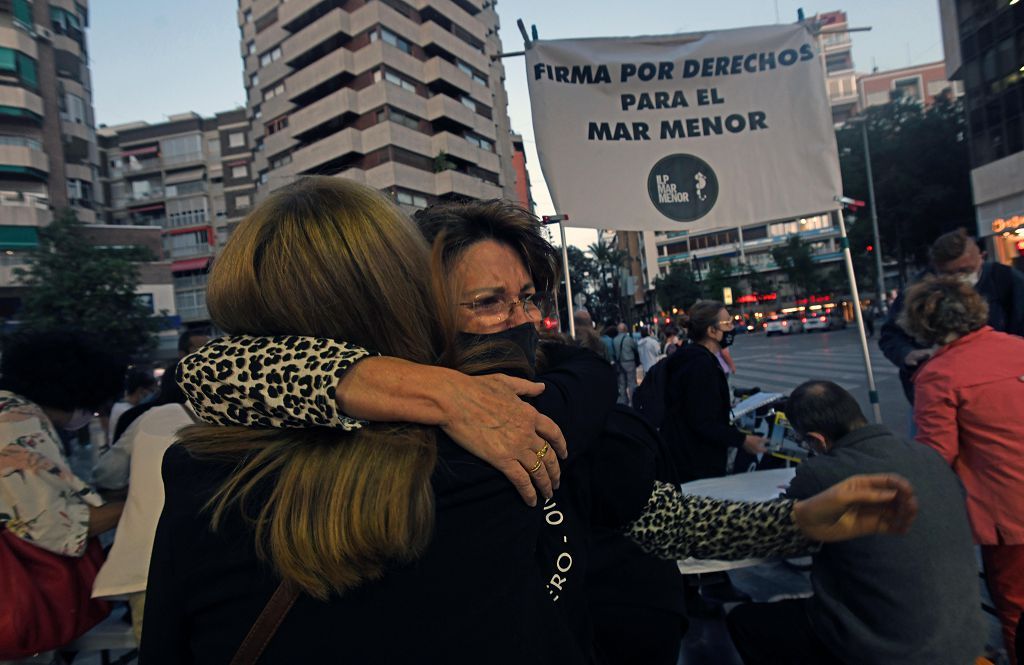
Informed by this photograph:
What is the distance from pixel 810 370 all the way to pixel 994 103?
17.2 meters

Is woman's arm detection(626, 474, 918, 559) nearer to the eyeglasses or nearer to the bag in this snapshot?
the eyeglasses

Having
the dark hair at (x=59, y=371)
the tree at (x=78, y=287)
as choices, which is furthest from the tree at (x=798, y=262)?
the dark hair at (x=59, y=371)

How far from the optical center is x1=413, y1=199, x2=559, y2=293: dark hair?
1.69 metres

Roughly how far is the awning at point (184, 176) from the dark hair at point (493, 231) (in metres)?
66.8

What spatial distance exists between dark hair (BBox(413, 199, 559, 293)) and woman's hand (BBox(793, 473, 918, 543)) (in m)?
0.98

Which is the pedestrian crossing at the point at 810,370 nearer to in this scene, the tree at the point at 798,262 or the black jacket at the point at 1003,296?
the black jacket at the point at 1003,296

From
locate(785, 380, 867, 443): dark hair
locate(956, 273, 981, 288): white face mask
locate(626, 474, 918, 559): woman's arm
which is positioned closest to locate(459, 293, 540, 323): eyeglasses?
locate(626, 474, 918, 559): woman's arm

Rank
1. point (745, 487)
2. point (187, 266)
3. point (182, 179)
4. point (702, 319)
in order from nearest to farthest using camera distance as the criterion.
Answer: point (745, 487) < point (702, 319) < point (187, 266) < point (182, 179)

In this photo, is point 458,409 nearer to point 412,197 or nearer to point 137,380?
point 137,380

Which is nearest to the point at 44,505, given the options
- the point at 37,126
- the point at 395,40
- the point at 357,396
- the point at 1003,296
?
the point at 357,396

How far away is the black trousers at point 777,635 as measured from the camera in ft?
7.66

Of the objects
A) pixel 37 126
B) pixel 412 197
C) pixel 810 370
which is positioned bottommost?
pixel 810 370

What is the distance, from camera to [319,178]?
1.02 meters

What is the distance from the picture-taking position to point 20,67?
112 feet
